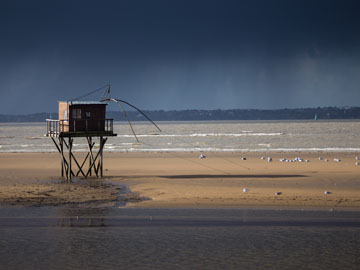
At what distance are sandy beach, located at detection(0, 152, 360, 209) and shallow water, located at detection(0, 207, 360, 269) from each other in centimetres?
233

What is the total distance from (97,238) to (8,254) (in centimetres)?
332

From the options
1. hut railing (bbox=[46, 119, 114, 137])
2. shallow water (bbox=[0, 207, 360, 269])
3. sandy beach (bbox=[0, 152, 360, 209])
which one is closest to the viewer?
shallow water (bbox=[0, 207, 360, 269])

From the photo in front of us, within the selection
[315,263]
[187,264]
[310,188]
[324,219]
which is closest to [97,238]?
[187,264]

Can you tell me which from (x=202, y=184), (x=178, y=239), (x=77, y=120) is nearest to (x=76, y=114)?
(x=77, y=120)

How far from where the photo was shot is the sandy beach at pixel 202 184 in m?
28.4

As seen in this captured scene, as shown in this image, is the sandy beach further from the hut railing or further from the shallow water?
the hut railing

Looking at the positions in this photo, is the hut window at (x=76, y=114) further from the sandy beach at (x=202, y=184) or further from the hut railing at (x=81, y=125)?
the sandy beach at (x=202, y=184)

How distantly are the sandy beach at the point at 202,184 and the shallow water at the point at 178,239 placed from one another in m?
2.33

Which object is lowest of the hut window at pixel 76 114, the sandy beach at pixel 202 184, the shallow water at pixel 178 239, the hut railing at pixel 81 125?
the shallow water at pixel 178 239

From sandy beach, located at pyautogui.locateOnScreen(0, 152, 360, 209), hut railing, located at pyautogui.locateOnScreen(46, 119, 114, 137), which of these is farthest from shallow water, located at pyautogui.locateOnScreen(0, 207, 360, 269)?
hut railing, located at pyautogui.locateOnScreen(46, 119, 114, 137)

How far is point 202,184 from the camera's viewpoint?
3425 centimetres

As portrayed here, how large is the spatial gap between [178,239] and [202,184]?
42.6ft

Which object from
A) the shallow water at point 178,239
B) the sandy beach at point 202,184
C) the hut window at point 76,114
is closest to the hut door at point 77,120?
the hut window at point 76,114

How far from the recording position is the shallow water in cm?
1861
